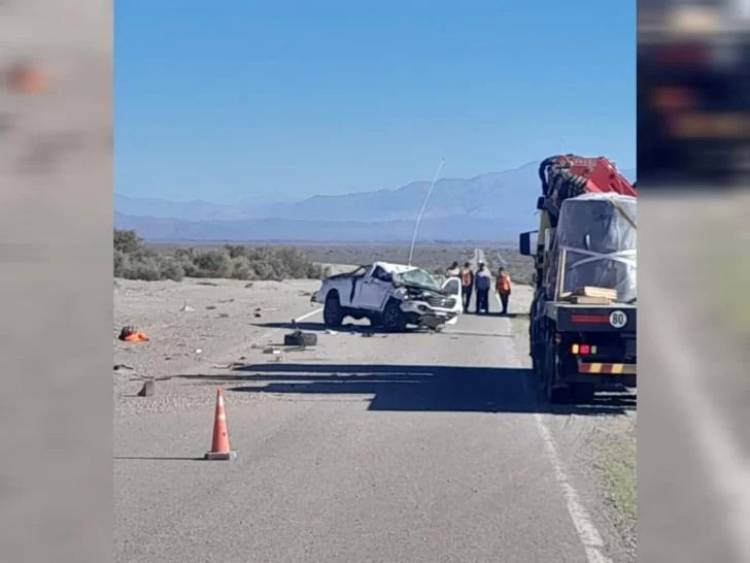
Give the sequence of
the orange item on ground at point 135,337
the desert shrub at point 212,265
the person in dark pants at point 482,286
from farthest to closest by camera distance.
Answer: the desert shrub at point 212,265
the person in dark pants at point 482,286
the orange item on ground at point 135,337

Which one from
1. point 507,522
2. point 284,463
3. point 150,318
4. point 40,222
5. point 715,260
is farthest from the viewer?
point 150,318

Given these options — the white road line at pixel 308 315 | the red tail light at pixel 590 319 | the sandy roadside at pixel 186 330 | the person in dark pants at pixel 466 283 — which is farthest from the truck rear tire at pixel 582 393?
the person in dark pants at pixel 466 283

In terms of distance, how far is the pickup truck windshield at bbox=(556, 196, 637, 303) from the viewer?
44.2ft

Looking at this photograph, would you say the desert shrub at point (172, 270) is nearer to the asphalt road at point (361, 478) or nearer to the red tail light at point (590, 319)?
the asphalt road at point (361, 478)

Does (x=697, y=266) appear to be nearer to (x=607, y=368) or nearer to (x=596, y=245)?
(x=607, y=368)

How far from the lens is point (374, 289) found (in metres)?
28.5

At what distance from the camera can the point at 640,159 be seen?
235 cm

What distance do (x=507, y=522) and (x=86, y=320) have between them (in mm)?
5560

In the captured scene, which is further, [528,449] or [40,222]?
[528,449]

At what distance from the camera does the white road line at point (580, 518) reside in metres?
6.95

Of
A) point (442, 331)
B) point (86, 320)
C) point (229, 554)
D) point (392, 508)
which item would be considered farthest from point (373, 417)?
point (442, 331)

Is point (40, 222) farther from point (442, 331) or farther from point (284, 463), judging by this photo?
point (442, 331)

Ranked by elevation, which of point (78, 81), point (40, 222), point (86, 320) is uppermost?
point (78, 81)

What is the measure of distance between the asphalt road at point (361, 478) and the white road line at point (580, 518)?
18 millimetres
